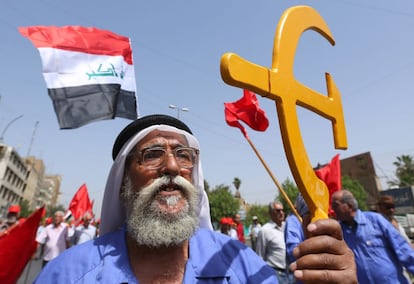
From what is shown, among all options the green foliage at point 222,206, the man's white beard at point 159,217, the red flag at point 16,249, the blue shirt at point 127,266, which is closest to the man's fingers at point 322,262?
the blue shirt at point 127,266

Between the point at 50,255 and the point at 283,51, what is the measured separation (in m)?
7.63

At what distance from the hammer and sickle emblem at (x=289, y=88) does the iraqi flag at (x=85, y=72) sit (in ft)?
13.0

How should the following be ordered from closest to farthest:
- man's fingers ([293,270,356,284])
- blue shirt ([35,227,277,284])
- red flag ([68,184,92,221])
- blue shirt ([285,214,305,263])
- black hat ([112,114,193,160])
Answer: man's fingers ([293,270,356,284]), blue shirt ([35,227,277,284]), black hat ([112,114,193,160]), blue shirt ([285,214,305,263]), red flag ([68,184,92,221])

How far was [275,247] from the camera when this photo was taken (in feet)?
14.8

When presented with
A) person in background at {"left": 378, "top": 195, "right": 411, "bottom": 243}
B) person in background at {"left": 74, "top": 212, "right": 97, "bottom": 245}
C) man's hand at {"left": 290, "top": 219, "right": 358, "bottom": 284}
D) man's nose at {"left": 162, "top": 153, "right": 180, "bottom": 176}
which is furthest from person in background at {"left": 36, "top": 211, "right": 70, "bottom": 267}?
man's hand at {"left": 290, "top": 219, "right": 358, "bottom": 284}

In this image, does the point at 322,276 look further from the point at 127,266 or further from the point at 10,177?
the point at 10,177

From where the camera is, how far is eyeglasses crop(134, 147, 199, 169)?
1.68m

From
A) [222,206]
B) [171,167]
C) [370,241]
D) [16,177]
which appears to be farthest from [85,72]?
[16,177]

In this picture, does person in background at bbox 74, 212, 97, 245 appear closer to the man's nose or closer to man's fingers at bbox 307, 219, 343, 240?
the man's nose

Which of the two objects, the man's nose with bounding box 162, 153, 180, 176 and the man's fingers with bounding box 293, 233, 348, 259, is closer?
the man's fingers with bounding box 293, 233, 348, 259

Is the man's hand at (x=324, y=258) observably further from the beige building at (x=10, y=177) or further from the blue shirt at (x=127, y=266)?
the beige building at (x=10, y=177)

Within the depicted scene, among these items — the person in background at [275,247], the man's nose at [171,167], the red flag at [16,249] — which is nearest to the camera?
the man's nose at [171,167]

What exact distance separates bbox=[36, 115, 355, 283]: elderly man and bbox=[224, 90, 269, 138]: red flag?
1.33 m

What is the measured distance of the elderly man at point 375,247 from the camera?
2.81 metres
